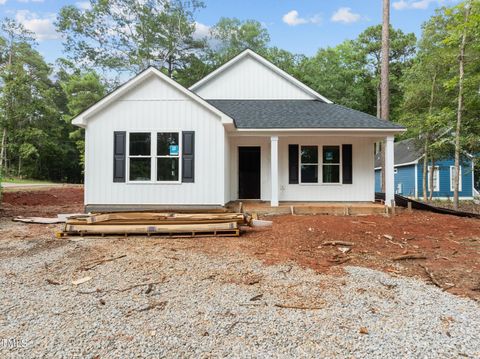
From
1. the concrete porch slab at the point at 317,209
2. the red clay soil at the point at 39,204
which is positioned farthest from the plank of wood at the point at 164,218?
the red clay soil at the point at 39,204

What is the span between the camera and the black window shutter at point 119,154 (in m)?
8.32

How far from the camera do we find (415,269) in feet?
14.9

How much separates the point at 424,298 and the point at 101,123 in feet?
27.1

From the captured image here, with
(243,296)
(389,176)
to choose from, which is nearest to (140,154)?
(243,296)

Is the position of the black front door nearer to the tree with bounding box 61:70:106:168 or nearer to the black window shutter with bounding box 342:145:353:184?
the black window shutter with bounding box 342:145:353:184

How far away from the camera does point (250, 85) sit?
11945mm

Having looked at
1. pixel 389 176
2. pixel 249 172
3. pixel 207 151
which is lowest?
pixel 389 176

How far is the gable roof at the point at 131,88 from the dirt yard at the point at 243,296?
3.46 meters

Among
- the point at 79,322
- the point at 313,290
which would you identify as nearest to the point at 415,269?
the point at 313,290

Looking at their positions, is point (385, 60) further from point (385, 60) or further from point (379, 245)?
point (379, 245)

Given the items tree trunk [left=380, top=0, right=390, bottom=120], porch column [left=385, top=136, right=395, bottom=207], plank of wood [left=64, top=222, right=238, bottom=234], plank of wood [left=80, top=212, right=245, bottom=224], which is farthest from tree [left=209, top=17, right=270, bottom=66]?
plank of wood [left=64, top=222, right=238, bottom=234]

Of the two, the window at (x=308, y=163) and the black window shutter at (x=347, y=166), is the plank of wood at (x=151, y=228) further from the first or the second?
the black window shutter at (x=347, y=166)

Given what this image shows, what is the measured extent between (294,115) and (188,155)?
3.88m

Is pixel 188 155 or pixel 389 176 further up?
pixel 188 155
